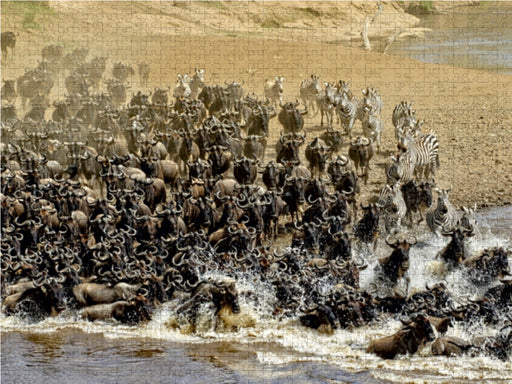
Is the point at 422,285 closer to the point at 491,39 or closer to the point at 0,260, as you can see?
the point at 0,260

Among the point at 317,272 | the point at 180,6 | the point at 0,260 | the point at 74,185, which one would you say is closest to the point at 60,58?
the point at 180,6

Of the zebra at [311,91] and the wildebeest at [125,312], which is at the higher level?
the zebra at [311,91]

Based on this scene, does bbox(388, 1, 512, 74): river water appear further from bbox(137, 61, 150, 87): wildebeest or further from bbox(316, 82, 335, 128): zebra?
bbox(137, 61, 150, 87): wildebeest

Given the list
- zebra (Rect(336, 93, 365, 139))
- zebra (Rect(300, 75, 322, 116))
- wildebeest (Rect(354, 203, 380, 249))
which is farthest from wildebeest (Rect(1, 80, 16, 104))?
wildebeest (Rect(354, 203, 380, 249))

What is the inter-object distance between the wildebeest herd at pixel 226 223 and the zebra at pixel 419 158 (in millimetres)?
34

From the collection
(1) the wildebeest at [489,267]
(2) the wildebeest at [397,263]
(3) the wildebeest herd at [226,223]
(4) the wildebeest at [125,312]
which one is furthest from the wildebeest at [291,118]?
(4) the wildebeest at [125,312]

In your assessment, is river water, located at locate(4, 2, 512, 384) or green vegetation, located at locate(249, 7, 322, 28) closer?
river water, located at locate(4, 2, 512, 384)

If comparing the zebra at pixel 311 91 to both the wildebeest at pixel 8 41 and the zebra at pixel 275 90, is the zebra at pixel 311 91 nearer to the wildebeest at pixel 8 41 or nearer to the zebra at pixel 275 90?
the zebra at pixel 275 90

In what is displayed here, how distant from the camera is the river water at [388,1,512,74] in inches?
1389

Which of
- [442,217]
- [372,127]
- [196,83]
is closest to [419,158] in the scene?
[372,127]

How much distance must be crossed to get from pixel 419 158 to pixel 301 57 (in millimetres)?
13778

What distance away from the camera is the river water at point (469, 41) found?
3528 centimetres

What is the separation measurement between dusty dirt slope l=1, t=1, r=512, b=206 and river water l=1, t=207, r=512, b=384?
680cm

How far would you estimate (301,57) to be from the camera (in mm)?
33688
